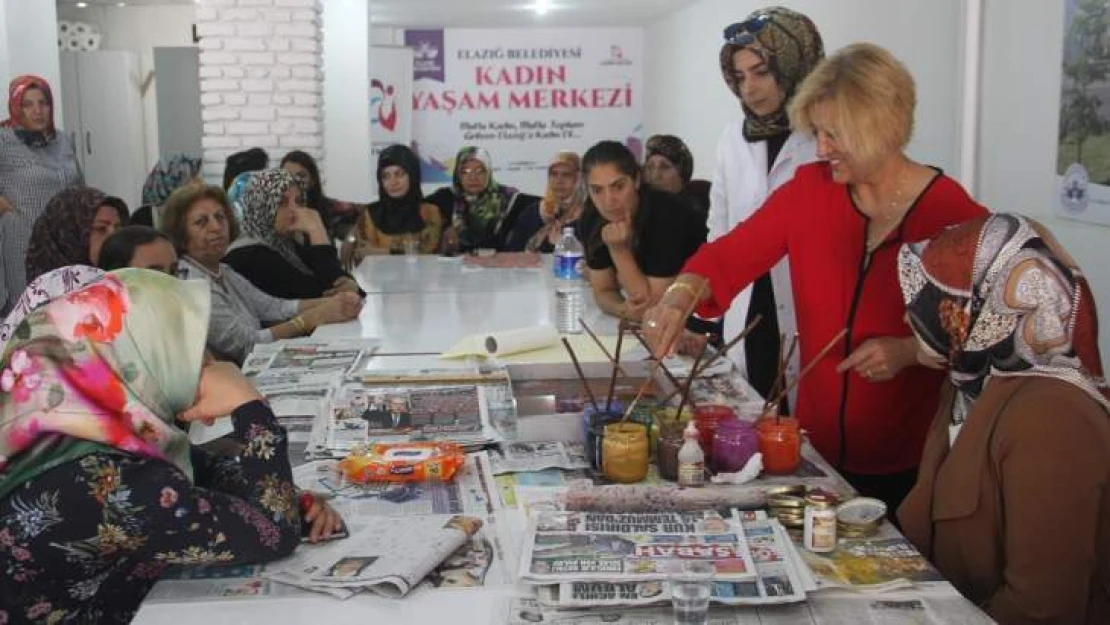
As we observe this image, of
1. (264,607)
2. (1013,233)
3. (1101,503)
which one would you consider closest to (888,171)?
(1013,233)

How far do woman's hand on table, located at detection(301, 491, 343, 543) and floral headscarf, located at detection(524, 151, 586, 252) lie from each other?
168 inches

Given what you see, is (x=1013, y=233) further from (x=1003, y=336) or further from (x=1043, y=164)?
(x=1043, y=164)

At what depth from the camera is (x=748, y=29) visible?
9.46ft

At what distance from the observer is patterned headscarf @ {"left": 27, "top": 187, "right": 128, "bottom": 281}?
3.59 metres

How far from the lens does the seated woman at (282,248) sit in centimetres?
423

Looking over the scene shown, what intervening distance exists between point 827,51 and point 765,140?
3368 mm

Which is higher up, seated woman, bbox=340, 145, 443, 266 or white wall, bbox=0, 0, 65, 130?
white wall, bbox=0, 0, 65, 130

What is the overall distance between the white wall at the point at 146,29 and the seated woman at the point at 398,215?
277 inches

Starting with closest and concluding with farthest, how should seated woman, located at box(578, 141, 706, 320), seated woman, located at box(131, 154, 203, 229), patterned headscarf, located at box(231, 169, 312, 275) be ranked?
seated woman, located at box(578, 141, 706, 320) < patterned headscarf, located at box(231, 169, 312, 275) < seated woman, located at box(131, 154, 203, 229)

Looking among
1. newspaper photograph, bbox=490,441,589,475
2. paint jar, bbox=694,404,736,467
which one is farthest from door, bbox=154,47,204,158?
paint jar, bbox=694,404,736,467

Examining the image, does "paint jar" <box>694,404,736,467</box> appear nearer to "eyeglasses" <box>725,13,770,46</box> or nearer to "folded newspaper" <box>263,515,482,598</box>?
"folded newspaper" <box>263,515,482,598</box>

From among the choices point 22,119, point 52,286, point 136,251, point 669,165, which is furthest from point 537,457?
point 22,119

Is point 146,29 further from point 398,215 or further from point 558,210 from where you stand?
point 558,210

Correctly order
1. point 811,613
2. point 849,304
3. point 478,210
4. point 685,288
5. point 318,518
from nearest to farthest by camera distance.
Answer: point 811,613 < point 318,518 < point 849,304 < point 685,288 < point 478,210
